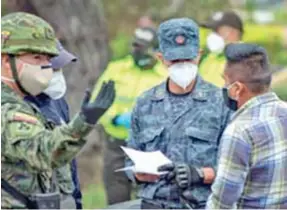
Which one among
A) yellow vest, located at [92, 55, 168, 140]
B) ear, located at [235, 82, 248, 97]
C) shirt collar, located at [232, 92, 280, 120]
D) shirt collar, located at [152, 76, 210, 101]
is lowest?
yellow vest, located at [92, 55, 168, 140]

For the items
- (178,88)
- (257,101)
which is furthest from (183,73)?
(257,101)

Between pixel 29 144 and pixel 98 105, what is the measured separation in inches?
13.0

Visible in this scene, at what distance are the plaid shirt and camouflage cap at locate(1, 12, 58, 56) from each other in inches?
33.2

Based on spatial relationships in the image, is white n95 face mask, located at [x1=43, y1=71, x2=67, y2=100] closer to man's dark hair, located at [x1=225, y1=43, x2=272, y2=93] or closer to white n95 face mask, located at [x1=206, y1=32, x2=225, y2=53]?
man's dark hair, located at [x1=225, y1=43, x2=272, y2=93]

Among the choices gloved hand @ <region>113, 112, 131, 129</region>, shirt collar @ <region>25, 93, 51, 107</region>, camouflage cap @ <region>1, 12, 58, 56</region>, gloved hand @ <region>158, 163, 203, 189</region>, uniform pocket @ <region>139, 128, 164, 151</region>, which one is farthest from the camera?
gloved hand @ <region>113, 112, 131, 129</region>

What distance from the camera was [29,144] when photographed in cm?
512

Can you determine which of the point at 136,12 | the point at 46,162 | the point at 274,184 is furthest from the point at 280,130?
the point at 136,12

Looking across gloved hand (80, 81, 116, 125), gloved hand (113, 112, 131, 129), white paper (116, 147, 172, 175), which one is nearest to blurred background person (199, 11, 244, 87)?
gloved hand (113, 112, 131, 129)

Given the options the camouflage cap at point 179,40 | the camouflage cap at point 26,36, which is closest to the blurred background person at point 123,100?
the camouflage cap at point 179,40

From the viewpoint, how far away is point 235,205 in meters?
5.22

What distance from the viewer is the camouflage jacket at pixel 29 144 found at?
16.6ft

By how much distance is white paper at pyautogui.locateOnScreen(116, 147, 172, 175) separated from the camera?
20.3 ft

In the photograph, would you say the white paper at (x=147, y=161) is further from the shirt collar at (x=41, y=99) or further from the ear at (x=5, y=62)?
the ear at (x=5, y=62)

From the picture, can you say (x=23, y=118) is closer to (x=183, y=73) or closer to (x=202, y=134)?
(x=202, y=134)
